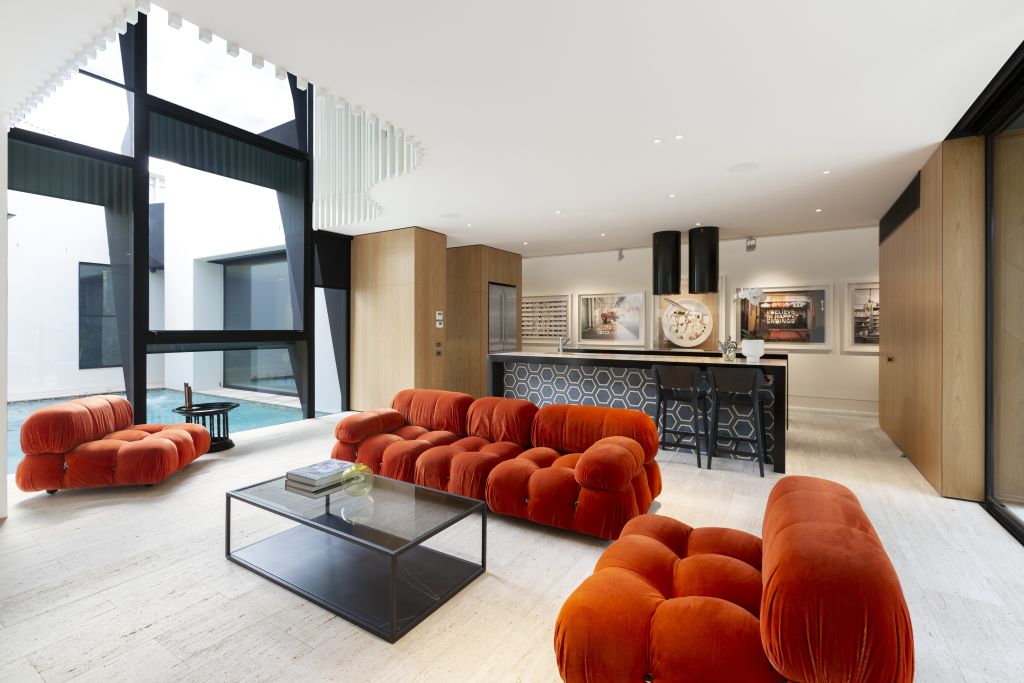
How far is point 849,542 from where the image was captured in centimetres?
122

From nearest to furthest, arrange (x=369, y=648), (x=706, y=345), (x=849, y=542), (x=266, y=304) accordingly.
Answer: (x=849, y=542) < (x=369, y=648) < (x=266, y=304) < (x=706, y=345)

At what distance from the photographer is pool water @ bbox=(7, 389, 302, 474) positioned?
3520mm

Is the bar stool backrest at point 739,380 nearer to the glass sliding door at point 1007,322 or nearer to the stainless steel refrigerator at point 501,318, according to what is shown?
the glass sliding door at point 1007,322

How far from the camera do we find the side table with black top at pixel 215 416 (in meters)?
4.64

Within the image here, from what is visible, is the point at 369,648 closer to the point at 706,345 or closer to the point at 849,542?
the point at 849,542

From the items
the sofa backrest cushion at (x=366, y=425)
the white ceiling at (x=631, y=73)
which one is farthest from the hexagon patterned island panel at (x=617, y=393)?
the sofa backrest cushion at (x=366, y=425)

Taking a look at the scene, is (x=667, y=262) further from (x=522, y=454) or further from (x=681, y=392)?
(x=522, y=454)

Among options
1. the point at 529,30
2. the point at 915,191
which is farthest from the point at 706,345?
the point at 529,30

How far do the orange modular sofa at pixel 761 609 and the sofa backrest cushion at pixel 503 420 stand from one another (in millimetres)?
1756

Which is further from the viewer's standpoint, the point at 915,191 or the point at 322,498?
the point at 915,191

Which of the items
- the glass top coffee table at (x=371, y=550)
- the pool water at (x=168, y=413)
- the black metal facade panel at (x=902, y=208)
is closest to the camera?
the glass top coffee table at (x=371, y=550)

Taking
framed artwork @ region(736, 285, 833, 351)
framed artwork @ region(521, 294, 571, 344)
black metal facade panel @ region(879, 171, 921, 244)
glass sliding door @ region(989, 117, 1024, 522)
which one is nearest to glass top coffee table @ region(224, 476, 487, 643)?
glass sliding door @ region(989, 117, 1024, 522)

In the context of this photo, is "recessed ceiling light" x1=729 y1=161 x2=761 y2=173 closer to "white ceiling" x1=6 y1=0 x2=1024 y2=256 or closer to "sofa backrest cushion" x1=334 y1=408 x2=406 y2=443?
"white ceiling" x1=6 y1=0 x2=1024 y2=256

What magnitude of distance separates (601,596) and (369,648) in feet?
3.44
